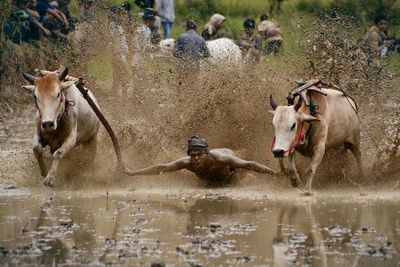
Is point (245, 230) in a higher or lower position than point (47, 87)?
lower

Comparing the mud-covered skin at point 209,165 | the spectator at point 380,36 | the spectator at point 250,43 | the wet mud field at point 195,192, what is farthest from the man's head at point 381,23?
the mud-covered skin at point 209,165

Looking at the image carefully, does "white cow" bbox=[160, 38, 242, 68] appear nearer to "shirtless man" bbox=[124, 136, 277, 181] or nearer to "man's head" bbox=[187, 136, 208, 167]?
"shirtless man" bbox=[124, 136, 277, 181]

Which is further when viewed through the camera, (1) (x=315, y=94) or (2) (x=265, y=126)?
→ (2) (x=265, y=126)

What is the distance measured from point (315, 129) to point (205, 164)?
1325 millimetres

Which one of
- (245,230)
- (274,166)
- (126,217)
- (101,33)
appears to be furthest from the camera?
(101,33)

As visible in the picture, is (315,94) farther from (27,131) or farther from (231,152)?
(27,131)

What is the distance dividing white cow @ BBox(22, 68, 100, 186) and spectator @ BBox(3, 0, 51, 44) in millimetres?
7796

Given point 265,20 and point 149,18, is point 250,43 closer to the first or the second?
point 149,18

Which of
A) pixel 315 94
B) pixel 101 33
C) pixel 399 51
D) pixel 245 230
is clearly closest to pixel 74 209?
pixel 245 230

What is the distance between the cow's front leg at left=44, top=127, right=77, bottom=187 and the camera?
47.8ft

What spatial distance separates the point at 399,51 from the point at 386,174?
12758mm

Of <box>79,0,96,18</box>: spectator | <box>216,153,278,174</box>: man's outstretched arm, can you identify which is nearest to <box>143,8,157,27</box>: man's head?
<box>79,0,96,18</box>: spectator

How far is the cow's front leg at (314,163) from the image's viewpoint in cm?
1452

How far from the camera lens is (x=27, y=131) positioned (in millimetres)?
21406
